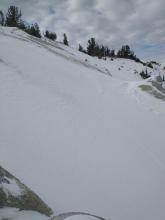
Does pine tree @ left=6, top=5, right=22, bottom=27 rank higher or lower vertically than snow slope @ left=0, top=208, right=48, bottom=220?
higher

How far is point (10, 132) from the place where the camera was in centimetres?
337

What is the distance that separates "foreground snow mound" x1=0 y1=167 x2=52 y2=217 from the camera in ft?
6.71

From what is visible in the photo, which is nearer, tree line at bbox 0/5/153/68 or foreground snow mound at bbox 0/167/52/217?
foreground snow mound at bbox 0/167/52/217

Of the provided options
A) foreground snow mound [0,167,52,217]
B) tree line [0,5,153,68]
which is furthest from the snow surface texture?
tree line [0,5,153,68]

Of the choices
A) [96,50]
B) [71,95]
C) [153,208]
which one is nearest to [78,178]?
[153,208]

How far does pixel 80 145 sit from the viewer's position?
3.61 metres

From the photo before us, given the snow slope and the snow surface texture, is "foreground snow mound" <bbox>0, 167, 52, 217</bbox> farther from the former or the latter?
the snow surface texture

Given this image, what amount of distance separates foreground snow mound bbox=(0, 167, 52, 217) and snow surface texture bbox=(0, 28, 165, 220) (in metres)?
0.24

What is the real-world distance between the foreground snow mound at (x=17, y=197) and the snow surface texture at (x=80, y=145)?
0.24 metres

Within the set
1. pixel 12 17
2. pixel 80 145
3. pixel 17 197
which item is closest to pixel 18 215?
pixel 17 197

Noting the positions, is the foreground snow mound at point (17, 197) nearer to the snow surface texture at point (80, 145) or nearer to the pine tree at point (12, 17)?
the snow surface texture at point (80, 145)

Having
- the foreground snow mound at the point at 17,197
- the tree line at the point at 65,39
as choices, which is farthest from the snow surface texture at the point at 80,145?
the tree line at the point at 65,39

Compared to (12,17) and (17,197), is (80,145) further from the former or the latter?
(12,17)

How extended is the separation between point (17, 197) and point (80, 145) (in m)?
1.61
